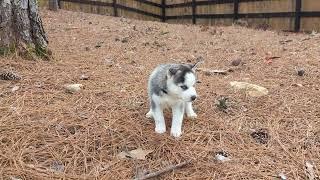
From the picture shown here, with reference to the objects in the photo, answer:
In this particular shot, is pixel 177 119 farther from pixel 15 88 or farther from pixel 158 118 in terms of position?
pixel 15 88

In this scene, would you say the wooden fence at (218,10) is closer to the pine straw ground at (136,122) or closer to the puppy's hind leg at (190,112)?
the pine straw ground at (136,122)

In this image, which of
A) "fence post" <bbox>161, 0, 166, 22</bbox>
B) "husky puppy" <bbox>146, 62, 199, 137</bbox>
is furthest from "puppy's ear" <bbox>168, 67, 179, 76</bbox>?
"fence post" <bbox>161, 0, 166, 22</bbox>

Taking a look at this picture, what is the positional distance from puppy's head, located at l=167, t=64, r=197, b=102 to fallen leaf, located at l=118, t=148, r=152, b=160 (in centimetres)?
52

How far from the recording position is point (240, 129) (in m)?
3.71

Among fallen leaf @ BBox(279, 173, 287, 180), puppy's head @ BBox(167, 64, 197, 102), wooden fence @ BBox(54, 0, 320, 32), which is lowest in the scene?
fallen leaf @ BBox(279, 173, 287, 180)

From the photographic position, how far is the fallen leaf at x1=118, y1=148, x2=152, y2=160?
3137 millimetres

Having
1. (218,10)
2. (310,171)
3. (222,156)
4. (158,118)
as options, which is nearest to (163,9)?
(218,10)

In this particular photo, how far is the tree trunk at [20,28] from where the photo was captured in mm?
4898

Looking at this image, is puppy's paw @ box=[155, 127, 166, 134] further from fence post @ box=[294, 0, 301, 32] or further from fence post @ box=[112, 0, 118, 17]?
fence post @ box=[112, 0, 118, 17]

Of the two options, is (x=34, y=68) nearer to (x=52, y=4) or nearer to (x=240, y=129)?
(x=240, y=129)

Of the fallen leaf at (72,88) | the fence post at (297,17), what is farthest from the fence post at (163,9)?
the fallen leaf at (72,88)

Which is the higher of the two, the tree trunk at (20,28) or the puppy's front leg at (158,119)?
the tree trunk at (20,28)

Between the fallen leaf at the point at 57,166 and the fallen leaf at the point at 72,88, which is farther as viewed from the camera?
the fallen leaf at the point at 72,88

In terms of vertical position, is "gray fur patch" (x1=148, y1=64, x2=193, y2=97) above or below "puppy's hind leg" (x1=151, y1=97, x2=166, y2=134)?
above
